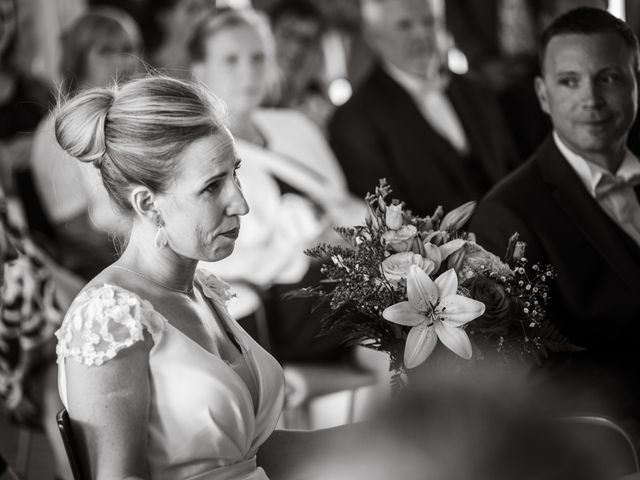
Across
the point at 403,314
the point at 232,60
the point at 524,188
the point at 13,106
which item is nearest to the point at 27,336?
the point at 13,106

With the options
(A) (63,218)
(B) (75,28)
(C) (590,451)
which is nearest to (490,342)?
(C) (590,451)

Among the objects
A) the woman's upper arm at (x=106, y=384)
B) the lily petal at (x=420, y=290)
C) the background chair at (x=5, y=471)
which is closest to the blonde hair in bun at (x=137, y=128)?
the woman's upper arm at (x=106, y=384)

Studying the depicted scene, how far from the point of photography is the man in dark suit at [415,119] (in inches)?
163

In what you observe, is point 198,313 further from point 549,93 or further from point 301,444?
point 549,93

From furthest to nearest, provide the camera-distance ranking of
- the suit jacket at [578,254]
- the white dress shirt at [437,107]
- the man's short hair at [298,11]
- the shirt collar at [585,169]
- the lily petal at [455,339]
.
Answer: the man's short hair at [298,11] → the white dress shirt at [437,107] → the shirt collar at [585,169] → the suit jacket at [578,254] → the lily petal at [455,339]

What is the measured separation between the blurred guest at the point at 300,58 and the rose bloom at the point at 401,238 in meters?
2.48

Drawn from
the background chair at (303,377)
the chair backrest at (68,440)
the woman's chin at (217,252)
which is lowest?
the background chair at (303,377)

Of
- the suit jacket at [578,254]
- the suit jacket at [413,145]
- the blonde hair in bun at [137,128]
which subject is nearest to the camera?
the blonde hair in bun at [137,128]

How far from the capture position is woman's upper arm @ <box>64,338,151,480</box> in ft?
5.56

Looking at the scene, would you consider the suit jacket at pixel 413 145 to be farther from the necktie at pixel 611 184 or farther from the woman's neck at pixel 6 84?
the woman's neck at pixel 6 84

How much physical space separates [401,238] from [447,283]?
0.15 metres

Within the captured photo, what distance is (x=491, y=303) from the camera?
210 centimetres

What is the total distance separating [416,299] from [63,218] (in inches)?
116

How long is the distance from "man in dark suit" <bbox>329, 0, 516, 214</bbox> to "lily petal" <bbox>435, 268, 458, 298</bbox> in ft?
6.67
